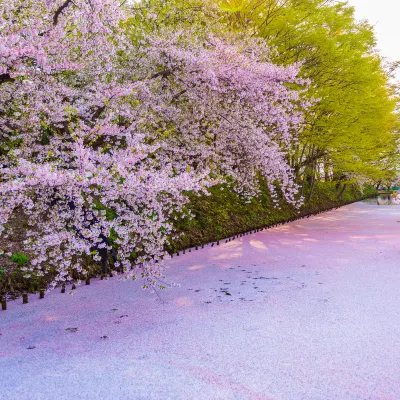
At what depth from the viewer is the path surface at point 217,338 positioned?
3814 mm

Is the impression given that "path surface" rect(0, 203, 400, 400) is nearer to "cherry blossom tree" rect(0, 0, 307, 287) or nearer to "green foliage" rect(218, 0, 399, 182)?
"cherry blossom tree" rect(0, 0, 307, 287)

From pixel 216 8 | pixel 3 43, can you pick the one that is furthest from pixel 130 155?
pixel 216 8

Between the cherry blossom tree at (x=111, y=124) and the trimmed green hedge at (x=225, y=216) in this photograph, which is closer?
the cherry blossom tree at (x=111, y=124)

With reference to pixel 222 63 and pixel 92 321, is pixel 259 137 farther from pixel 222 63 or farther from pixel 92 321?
pixel 92 321

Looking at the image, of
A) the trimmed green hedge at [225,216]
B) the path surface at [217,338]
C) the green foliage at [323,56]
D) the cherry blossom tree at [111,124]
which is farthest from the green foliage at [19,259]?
the green foliage at [323,56]

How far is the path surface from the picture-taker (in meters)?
3.81

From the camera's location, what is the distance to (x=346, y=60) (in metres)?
14.4

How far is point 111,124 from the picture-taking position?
5.73 m

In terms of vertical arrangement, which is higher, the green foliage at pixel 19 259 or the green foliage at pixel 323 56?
the green foliage at pixel 323 56

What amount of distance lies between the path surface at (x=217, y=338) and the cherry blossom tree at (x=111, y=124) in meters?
0.76

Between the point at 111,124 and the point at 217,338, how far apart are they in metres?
3.49

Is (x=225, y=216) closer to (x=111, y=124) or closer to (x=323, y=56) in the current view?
(x=323, y=56)

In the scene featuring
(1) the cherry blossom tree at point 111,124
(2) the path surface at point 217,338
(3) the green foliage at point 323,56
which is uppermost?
(3) the green foliage at point 323,56

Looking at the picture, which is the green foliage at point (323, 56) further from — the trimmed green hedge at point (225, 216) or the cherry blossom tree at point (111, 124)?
the cherry blossom tree at point (111, 124)
